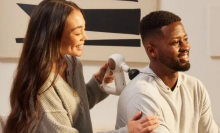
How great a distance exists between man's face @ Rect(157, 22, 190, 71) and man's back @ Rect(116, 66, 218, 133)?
0.28 feet

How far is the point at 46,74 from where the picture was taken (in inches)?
52.2

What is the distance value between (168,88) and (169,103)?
7 cm

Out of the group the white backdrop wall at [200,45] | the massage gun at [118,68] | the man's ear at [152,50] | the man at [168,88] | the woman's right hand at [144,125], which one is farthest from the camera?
the white backdrop wall at [200,45]

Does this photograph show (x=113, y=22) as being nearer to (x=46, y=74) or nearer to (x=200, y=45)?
(x=200, y=45)

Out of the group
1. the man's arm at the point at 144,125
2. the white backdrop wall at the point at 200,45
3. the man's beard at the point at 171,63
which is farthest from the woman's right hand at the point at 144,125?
the white backdrop wall at the point at 200,45

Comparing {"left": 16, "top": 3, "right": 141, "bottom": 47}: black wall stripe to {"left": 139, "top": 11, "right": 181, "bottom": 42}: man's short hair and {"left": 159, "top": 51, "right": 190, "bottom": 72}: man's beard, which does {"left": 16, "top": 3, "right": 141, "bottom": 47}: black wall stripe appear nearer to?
{"left": 139, "top": 11, "right": 181, "bottom": 42}: man's short hair

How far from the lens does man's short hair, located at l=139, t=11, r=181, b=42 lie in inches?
54.6

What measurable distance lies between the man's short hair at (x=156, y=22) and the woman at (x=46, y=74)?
0.27 m

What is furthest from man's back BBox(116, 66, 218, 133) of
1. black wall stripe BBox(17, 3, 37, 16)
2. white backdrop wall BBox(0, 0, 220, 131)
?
black wall stripe BBox(17, 3, 37, 16)

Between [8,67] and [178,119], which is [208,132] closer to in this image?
[178,119]

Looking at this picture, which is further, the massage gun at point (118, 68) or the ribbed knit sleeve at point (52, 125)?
the massage gun at point (118, 68)

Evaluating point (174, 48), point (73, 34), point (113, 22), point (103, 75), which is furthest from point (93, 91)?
point (113, 22)

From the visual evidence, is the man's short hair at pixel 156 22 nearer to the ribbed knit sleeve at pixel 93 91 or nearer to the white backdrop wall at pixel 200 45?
the ribbed knit sleeve at pixel 93 91

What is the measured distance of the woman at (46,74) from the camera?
1.31 meters
